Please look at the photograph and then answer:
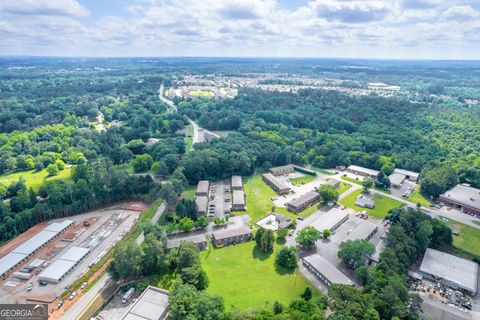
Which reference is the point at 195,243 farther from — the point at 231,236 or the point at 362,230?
the point at 362,230

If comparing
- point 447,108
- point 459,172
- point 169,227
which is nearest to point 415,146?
point 459,172

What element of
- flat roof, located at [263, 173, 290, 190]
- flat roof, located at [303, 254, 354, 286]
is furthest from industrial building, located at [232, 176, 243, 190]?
flat roof, located at [303, 254, 354, 286]

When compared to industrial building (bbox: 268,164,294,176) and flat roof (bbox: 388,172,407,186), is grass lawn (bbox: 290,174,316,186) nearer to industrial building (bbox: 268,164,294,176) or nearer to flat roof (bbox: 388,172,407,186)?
industrial building (bbox: 268,164,294,176)

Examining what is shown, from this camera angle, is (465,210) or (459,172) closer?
(465,210)

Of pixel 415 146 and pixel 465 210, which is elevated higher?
pixel 415 146

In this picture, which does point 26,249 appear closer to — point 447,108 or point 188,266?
point 188,266

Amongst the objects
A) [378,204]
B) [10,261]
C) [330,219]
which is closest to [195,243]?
[330,219]
